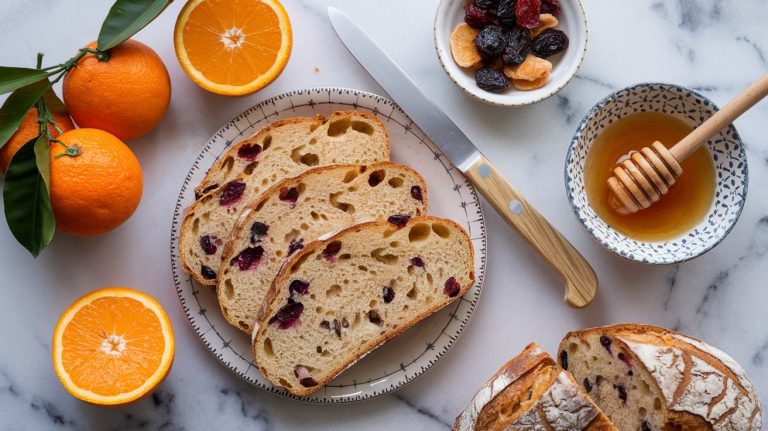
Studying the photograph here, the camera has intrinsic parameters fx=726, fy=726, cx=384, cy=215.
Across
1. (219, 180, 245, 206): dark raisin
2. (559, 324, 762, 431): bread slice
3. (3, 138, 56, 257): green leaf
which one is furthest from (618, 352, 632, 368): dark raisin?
(3, 138, 56, 257): green leaf

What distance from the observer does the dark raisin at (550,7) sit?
261 cm

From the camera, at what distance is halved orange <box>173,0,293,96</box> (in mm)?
2514

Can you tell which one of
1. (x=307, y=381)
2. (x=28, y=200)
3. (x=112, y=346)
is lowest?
(x=112, y=346)

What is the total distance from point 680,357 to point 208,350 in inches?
64.4

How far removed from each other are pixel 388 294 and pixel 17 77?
1.45 m

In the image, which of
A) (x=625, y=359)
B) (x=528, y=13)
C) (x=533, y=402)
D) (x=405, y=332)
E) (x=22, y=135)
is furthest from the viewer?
(x=405, y=332)

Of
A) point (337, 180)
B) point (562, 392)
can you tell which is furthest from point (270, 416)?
point (562, 392)

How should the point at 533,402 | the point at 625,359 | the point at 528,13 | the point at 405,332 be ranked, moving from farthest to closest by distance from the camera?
the point at 405,332 → the point at 528,13 → the point at 625,359 → the point at 533,402

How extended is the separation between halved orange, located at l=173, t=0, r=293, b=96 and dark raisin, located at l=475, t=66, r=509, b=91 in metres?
0.69

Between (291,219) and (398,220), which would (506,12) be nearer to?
(398,220)

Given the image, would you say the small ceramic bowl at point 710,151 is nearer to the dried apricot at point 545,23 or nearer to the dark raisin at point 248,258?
the dried apricot at point 545,23

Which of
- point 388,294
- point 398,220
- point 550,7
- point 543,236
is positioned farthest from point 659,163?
point 388,294

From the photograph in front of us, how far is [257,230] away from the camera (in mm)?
2514

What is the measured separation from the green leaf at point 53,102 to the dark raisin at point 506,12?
158 cm
